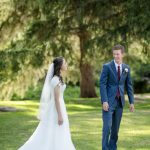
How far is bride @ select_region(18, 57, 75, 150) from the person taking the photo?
30.4 feet

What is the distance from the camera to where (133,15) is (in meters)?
23.0

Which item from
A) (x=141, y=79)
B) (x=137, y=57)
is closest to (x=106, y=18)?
(x=137, y=57)

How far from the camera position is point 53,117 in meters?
9.48

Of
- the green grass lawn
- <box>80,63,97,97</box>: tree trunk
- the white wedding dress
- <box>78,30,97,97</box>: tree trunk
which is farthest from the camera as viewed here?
<box>80,63,97,97</box>: tree trunk

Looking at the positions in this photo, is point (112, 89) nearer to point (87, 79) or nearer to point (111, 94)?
point (111, 94)

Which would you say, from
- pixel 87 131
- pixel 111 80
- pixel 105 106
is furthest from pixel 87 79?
pixel 105 106

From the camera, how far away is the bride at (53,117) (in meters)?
9.27

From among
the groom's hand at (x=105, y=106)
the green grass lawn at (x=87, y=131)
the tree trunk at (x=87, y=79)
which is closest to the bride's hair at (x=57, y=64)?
the groom's hand at (x=105, y=106)

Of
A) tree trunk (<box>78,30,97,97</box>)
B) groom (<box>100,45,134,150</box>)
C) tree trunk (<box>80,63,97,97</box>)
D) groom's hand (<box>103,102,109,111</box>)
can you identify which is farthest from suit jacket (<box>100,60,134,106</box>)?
tree trunk (<box>80,63,97,97</box>)

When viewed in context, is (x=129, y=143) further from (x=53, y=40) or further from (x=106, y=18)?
(x=53, y=40)

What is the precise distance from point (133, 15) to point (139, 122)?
7.20 m

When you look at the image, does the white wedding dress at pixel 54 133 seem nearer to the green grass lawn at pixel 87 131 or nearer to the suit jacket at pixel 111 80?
the suit jacket at pixel 111 80

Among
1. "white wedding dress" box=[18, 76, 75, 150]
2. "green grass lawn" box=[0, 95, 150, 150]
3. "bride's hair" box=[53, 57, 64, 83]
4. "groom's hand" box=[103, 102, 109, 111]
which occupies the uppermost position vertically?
"bride's hair" box=[53, 57, 64, 83]

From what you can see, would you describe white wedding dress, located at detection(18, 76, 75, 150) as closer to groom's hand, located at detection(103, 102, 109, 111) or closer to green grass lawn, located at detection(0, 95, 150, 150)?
groom's hand, located at detection(103, 102, 109, 111)
